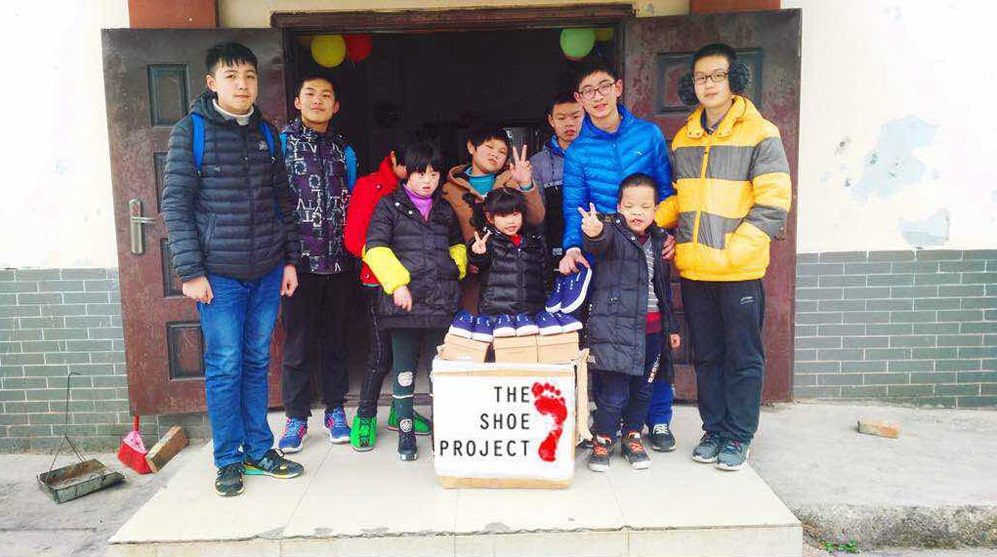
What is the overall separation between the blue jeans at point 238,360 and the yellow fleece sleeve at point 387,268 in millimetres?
435

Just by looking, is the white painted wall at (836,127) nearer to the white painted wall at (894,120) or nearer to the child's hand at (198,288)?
the white painted wall at (894,120)

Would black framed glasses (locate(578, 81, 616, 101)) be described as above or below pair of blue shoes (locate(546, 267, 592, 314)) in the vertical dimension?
above

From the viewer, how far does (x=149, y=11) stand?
4090 millimetres

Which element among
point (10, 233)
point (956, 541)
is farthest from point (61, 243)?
point (956, 541)

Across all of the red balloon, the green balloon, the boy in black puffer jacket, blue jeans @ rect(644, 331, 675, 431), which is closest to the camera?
the boy in black puffer jacket

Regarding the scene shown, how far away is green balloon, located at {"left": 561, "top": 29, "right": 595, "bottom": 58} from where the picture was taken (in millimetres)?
4480

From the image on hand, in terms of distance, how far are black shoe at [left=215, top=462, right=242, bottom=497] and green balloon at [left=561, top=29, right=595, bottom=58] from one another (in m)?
3.04

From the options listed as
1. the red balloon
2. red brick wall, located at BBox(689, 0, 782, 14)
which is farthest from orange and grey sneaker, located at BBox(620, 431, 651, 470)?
the red balloon

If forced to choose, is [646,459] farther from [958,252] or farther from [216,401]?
[958,252]

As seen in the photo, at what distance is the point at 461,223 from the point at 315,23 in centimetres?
153

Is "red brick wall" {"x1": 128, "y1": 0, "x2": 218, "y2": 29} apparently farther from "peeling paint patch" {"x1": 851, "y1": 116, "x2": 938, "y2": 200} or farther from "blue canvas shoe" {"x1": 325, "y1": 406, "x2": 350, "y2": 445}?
"peeling paint patch" {"x1": 851, "y1": 116, "x2": 938, "y2": 200}

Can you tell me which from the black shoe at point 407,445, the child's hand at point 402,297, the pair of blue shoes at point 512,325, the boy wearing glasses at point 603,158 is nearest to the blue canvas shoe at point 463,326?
the pair of blue shoes at point 512,325

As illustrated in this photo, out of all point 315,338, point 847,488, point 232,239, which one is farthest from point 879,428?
point 232,239

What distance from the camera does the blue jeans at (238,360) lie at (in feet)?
10.3
